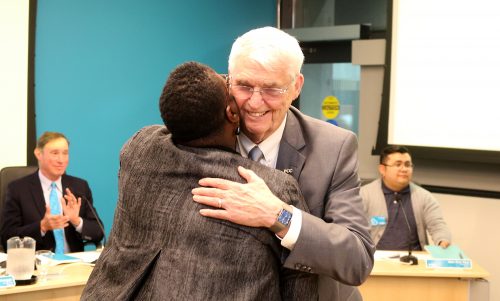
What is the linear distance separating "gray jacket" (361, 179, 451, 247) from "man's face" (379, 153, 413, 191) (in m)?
0.08

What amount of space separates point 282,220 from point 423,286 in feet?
9.86

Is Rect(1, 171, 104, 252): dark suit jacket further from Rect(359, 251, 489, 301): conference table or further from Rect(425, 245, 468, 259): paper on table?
Rect(425, 245, 468, 259): paper on table

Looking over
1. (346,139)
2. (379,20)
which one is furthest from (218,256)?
(379,20)

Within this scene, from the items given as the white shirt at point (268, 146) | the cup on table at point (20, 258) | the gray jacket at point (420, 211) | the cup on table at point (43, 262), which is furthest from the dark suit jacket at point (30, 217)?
the white shirt at point (268, 146)

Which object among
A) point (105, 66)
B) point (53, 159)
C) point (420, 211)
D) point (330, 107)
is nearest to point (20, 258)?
point (53, 159)

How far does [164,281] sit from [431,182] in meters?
5.26

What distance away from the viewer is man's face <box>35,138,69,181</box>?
4.70m

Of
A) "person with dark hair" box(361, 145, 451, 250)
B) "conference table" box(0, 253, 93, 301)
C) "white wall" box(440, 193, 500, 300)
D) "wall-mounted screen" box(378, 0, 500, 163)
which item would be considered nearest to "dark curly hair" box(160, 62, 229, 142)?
"conference table" box(0, 253, 93, 301)

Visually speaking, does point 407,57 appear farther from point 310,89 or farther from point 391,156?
point 310,89

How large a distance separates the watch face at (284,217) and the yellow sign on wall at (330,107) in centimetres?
626

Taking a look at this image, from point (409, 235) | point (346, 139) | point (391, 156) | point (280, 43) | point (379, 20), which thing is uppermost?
point (379, 20)

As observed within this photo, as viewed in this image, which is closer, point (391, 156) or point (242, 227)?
point (242, 227)

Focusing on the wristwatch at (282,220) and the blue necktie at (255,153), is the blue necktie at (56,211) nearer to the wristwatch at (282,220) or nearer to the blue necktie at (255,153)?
the blue necktie at (255,153)

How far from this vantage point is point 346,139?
74.5 inches
